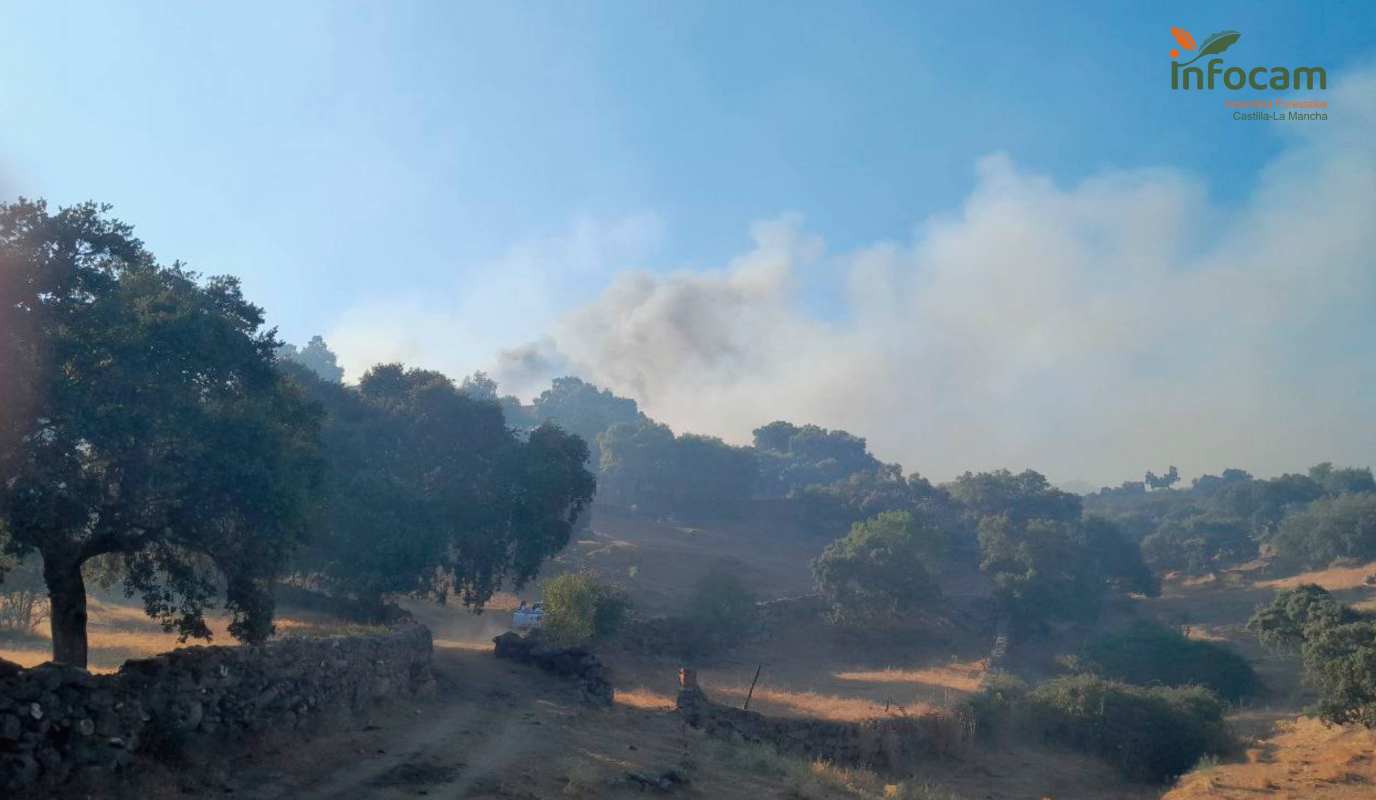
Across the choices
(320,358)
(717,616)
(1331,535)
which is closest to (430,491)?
(717,616)

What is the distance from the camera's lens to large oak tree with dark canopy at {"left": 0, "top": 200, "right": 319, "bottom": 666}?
51.5 ft

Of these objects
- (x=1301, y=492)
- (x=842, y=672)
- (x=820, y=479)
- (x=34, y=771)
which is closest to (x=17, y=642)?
(x=34, y=771)

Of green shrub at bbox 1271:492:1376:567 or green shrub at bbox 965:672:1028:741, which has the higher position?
green shrub at bbox 1271:492:1376:567

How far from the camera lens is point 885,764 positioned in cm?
2962

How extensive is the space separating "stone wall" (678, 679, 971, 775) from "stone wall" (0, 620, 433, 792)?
12.0m

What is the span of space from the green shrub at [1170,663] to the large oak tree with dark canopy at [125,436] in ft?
136

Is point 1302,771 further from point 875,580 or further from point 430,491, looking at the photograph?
point 430,491

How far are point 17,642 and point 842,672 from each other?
1404 inches

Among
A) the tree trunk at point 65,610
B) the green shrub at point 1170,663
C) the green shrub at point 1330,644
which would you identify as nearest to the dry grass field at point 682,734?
the green shrub at point 1330,644

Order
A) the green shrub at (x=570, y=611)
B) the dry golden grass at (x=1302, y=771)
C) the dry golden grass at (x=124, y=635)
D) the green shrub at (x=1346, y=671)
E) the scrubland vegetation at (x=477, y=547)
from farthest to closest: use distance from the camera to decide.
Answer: the green shrub at (x=570, y=611) → the green shrub at (x=1346, y=671) → the dry golden grass at (x=1302, y=771) → the dry golden grass at (x=124, y=635) → the scrubland vegetation at (x=477, y=547)

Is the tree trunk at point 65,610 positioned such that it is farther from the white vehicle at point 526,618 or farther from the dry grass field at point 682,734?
the white vehicle at point 526,618

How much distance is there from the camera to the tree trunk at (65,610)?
17.1 metres

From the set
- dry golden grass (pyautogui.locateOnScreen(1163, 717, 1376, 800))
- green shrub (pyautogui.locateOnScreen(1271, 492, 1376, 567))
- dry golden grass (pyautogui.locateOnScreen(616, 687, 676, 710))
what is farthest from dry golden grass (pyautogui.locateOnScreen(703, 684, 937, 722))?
green shrub (pyautogui.locateOnScreen(1271, 492, 1376, 567))

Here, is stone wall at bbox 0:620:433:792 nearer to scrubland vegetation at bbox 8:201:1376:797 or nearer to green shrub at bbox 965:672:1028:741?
scrubland vegetation at bbox 8:201:1376:797
